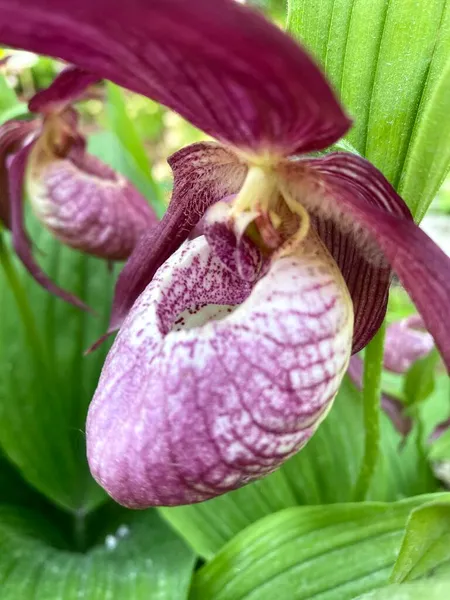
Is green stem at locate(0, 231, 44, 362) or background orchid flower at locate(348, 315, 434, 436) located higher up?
green stem at locate(0, 231, 44, 362)

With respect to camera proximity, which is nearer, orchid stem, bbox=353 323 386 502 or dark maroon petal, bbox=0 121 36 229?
orchid stem, bbox=353 323 386 502

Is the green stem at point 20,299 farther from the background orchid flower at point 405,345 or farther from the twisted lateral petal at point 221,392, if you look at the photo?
the background orchid flower at point 405,345

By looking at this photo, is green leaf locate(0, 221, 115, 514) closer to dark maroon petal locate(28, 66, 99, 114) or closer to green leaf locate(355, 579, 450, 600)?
dark maroon petal locate(28, 66, 99, 114)

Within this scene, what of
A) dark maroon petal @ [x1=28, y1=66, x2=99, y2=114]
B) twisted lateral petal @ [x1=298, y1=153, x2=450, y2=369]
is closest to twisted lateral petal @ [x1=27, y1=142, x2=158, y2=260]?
dark maroon petal @ [x1=28, y1=66, x2=99, y2=114]

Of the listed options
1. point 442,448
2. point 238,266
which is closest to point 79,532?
point 442,448

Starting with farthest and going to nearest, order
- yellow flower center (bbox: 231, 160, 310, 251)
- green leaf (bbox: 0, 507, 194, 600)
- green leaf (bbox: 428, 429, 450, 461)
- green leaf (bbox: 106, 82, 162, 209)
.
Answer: green leaf (bbox: 106, 82, 162, 209) → green leaf (bbox: 428, 429, 450, 461) → green leaf (bbox: 0, 507, 194, 600) → yellow flower center (bbox: 231, 160, 310, 251)

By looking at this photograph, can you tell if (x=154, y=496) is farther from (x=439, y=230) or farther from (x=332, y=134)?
(x=439, y=230)

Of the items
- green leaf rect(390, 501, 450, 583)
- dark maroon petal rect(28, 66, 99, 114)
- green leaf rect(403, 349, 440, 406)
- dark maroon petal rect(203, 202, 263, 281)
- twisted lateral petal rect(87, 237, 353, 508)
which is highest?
dark maroon petal rect(28, 66, 99, 114)

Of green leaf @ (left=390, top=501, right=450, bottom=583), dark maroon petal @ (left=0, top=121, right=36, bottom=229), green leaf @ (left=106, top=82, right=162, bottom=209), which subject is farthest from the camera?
green leaf @ (left=106, top=82, right=162, bottom=209)
